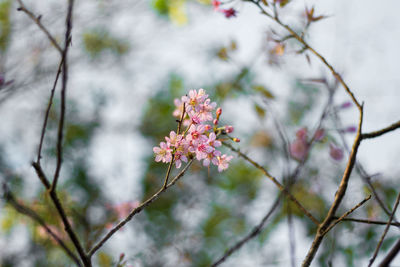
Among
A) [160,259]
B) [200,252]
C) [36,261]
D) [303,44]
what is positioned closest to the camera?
[303,44]

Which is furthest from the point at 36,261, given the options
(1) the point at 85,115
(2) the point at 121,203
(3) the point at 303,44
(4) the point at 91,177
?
(3) the point at 303,44

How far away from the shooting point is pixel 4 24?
366 centimetres

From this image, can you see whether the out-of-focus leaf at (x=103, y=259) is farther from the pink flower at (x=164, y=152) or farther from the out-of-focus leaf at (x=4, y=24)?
the pink flower at (x=164, y=152)

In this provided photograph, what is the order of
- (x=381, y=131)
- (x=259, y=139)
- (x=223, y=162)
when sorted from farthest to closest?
1. (x=259, y=139)
2. (x=223, y=162)
3. (x=381, y=131)

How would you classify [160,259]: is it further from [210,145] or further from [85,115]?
[85,115]

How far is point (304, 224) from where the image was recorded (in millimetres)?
4336

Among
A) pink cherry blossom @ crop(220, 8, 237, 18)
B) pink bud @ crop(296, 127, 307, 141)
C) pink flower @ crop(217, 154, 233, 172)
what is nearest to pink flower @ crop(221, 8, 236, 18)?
pink cherry blossom @ crop(220, 8, 237, 18)

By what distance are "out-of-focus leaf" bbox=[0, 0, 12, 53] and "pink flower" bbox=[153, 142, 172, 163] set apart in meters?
2.44

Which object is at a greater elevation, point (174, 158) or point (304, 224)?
point (304, 224)

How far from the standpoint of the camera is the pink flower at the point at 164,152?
1070mm

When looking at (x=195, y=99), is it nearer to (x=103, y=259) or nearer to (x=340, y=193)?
(x=340, y=193)

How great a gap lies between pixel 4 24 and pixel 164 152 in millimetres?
3355

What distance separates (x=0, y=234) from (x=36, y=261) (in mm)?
949

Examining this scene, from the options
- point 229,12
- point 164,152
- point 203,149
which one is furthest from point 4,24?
point 203,149
